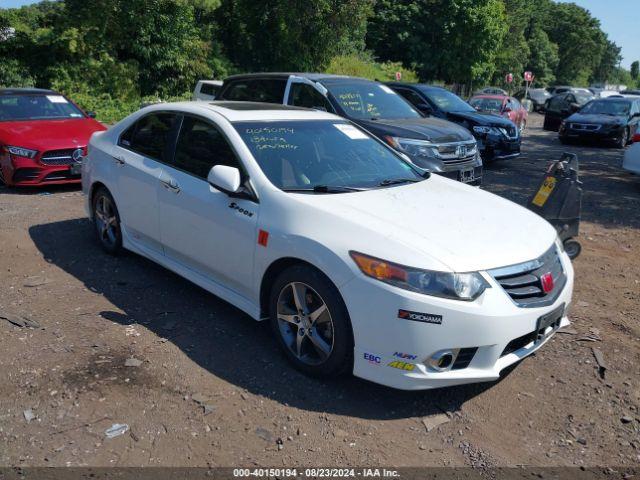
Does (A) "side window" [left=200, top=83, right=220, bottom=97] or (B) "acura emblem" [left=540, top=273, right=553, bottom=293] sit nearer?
(B) "acura emblem" [left=540, top=273, right=553, bottom=293]

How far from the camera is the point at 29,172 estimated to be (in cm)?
828

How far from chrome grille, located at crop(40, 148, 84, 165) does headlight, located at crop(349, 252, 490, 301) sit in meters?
6.51

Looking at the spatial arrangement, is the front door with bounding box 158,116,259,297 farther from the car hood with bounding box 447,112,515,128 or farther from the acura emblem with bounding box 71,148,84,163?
the car hood with bounding box 447,112,515,128

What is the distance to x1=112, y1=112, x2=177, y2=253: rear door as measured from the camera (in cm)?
499

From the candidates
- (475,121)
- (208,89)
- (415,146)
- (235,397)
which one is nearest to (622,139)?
(475,121)

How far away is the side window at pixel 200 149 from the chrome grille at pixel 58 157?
4.27 metres

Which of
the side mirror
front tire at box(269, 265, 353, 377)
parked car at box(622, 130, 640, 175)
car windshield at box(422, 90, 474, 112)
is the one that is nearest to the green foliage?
car windshield at box(422, 90, 474, 112)

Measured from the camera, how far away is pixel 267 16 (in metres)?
24.3

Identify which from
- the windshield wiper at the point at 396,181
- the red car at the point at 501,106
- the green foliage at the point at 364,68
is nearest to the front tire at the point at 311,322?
the windshield wiper at the point at 396,181

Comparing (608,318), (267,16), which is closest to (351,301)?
(608,318)

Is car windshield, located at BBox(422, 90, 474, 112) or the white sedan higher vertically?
car windshield, located at BBox(422, 90, 474, 112)

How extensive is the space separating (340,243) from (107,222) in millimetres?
3240

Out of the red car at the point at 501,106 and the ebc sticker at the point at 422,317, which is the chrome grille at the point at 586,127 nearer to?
the red car at the point at 501,106

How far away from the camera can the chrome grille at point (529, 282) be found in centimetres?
345
